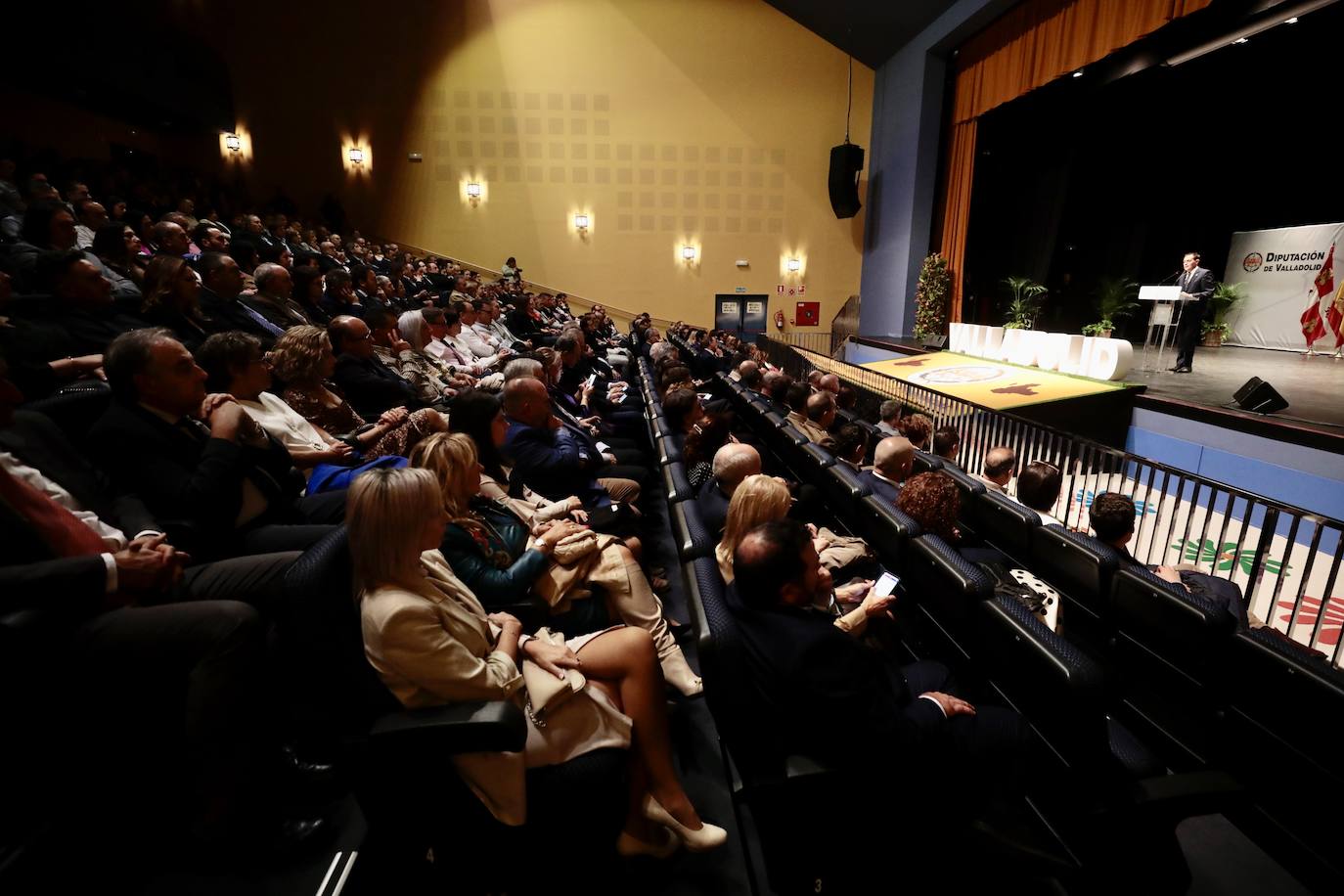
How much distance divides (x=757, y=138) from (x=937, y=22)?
3.74 meters

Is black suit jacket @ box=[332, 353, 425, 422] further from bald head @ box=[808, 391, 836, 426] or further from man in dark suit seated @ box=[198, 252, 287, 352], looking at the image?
bald head @ box=[808, 391, 836, 426]

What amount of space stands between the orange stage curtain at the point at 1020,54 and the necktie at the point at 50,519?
337 inches

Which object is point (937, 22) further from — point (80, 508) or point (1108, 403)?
point (80, 508)

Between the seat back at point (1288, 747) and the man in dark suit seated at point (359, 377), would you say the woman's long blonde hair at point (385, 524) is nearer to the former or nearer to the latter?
the seat back at point (1288, 747)

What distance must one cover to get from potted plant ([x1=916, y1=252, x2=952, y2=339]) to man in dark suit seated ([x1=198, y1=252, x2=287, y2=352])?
9.71 metres

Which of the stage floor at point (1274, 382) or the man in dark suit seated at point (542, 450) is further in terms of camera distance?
the stage floor at point (1274, 382)

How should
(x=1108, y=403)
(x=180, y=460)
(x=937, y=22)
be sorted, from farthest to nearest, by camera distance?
(x=937, y=22) → (x=1108, y=403) → (x=180, y=460)

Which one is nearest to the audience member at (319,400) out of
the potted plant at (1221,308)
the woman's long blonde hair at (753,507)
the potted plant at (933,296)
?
the woman's long blonde hair at (753,507)

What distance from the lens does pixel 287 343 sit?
247 cm

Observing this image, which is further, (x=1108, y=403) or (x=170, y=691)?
(x=1108, y=403)

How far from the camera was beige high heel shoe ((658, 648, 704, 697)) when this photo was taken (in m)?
1.95

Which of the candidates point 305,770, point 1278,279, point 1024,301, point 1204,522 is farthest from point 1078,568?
point 1278,279

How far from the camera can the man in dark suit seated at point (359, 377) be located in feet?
9.73

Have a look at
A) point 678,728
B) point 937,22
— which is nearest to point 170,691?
point 678,728
